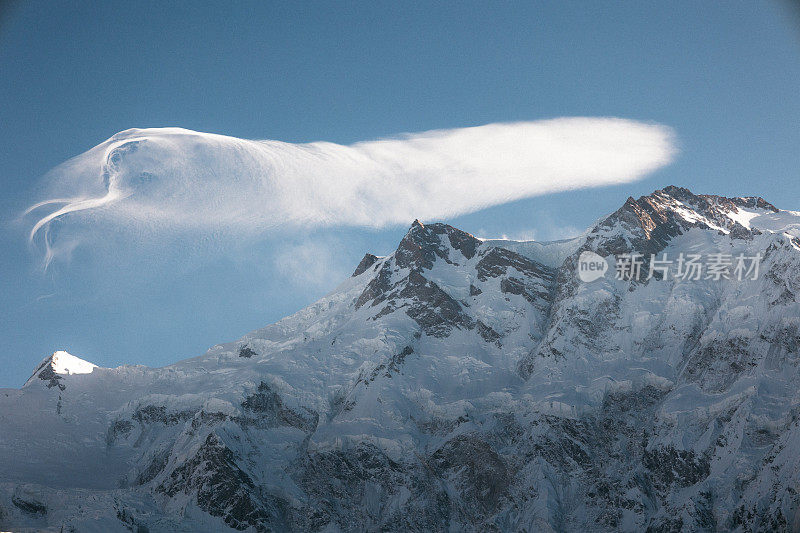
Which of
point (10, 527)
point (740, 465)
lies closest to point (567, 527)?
point (740, 465)

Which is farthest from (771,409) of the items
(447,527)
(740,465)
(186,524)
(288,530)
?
(186,524)

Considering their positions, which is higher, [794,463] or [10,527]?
[794,463]

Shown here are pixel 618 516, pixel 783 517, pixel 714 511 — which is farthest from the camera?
pixel 618 516

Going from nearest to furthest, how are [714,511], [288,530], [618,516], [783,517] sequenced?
[783,517] < [714,511] < [618,516] < [288,530]

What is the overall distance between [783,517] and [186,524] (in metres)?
132

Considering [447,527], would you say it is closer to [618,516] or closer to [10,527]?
[618,516]

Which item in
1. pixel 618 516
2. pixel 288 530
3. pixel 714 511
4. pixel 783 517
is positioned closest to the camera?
pixel 783 517

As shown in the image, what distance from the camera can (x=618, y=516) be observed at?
604 feet

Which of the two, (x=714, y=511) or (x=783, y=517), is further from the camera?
(x=714, y=511)

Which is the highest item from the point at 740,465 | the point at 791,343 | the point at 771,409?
the point at 791,343

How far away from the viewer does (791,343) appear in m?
196

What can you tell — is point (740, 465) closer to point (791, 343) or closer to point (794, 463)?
point (794, 463)

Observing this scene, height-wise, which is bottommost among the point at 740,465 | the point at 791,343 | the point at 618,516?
the point at 618,516

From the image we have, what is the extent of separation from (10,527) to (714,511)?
511 feet
